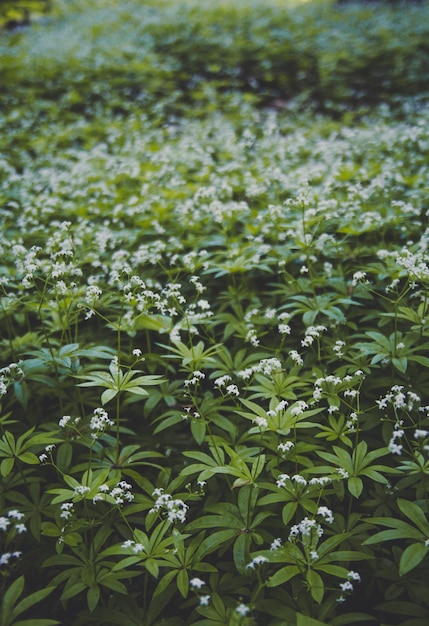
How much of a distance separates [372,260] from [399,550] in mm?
2587

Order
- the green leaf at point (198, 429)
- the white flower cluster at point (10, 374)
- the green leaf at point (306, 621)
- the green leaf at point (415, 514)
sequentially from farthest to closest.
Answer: the white flower cluster at point (10, 374) < the green leaf at point (198, 429) < the green leaf at point (415, 514) < the green leaf at point (306, 621)

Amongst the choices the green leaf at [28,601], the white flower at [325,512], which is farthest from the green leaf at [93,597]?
the white flower at [325,512]

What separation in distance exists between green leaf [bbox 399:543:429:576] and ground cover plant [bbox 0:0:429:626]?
0.05 feet

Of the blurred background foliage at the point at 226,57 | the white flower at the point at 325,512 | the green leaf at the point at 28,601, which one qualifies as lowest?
Answer: the green leaf at the point at 28,601

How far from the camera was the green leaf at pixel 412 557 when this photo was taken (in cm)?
227

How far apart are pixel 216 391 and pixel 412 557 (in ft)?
5.88

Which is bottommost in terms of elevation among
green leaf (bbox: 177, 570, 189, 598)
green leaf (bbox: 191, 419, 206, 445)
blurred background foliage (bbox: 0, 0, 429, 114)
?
green leaf (bbox: 177, 570, 189, 598)

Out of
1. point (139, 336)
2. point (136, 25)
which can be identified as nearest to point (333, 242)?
point (139, 336)

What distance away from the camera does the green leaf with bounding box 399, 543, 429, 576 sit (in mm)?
2271

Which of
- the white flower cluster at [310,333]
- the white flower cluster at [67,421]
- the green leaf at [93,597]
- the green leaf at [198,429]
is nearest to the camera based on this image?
the green leaf at [93,597]

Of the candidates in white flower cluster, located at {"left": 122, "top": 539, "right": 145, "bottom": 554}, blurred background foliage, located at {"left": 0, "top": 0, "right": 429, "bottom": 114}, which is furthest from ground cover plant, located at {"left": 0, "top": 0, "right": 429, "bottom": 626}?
blurred background foliage, located at {"left": 0, "top": 0, "right": 429, "bottom": 114}

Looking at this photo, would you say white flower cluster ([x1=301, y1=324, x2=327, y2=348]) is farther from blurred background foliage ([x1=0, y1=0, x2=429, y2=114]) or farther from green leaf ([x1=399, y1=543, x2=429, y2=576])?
blurred background foliage ([x1=0, y1=0, x2=429, y2=114])

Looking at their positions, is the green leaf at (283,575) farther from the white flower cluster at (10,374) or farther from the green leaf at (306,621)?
the white flower cluster at (10,374)

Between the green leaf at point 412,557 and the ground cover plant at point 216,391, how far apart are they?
0.6 inches
